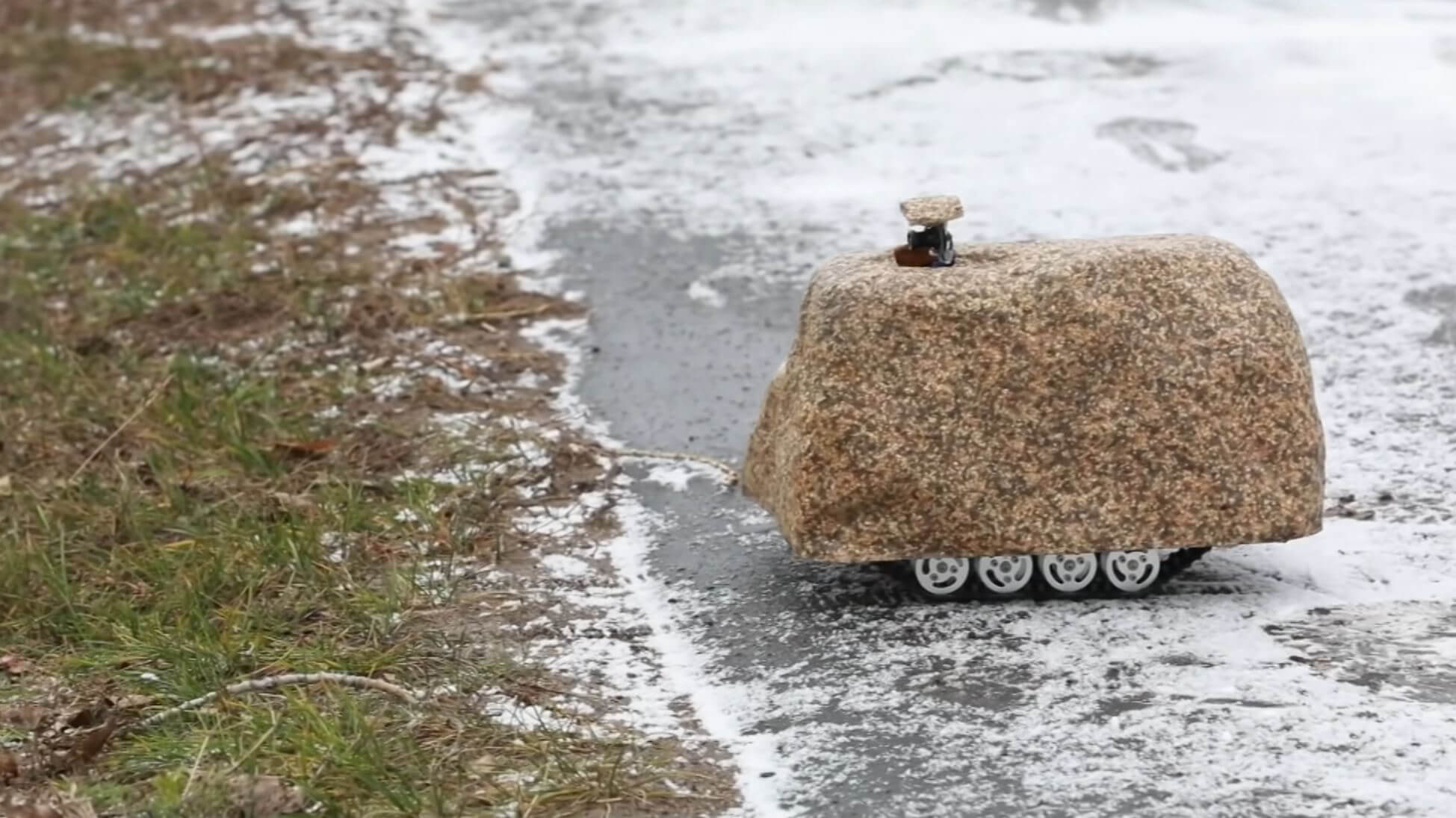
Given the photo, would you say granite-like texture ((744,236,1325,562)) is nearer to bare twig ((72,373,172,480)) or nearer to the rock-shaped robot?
the rock-shaped robot

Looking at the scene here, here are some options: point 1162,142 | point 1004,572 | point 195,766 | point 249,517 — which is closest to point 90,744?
point 195,766

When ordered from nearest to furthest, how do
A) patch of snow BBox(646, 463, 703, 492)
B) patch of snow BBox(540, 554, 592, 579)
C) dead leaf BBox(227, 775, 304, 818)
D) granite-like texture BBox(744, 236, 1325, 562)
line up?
dead leaf BBox(227, 775, 304, 818) < granite-like texture BBox(744, 236, 1325, 562) < patch of snow BBox(540, 554, 592, 579) < patch of snow BBox(646, 463, 703, 492)

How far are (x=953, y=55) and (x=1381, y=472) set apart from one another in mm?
4334

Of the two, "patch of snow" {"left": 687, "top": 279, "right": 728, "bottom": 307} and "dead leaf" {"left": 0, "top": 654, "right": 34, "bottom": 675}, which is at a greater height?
"patch of snow" {"left": 687, "top": 279, "right": 728, "bottom": 307}

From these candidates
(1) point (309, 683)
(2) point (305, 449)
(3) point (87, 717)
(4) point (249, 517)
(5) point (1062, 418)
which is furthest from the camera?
(2) point (305, 449)

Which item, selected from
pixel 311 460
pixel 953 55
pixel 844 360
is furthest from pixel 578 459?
pixel 953 55

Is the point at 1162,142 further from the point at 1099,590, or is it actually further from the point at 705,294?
the point at 1099,590

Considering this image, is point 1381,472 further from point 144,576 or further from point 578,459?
point 144,576

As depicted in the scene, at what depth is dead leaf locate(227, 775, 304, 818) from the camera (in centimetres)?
343

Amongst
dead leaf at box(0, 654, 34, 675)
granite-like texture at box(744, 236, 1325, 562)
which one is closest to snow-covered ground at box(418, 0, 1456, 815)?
granite-like texture at box(744, 236, 1325, 562)

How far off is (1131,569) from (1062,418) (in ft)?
1.35

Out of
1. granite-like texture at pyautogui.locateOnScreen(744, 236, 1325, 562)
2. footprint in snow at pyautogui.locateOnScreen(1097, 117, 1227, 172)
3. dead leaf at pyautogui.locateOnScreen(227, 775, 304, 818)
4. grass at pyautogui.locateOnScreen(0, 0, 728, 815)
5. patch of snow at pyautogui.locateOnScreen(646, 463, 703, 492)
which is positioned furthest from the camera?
footprint in snow at pyautogui.locateOnScreen(1097, 117, 1227, 172)

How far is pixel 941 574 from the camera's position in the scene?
431cm

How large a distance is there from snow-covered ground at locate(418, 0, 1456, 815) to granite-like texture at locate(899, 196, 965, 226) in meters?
0.90
